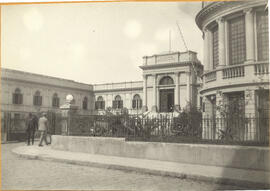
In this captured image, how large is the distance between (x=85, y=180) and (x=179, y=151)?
3291 millimetres

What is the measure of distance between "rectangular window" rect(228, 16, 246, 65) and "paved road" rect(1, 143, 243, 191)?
8823mm

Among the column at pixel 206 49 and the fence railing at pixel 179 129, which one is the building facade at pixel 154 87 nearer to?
the column at pixel 206 49

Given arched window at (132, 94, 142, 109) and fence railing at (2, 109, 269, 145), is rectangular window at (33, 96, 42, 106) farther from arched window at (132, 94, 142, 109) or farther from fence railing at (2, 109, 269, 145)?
fence railing at (2, 109, 269, 145)

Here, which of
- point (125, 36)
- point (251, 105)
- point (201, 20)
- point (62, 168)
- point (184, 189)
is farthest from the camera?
point (201, 20)

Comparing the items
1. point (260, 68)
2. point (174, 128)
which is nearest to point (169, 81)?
point (260, 68)

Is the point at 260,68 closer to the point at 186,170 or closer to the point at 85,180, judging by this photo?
the point at 186,170

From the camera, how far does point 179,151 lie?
9.25 m

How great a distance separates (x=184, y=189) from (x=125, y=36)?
526 cm

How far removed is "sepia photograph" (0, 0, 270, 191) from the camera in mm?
7555

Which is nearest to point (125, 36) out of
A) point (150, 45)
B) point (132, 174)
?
point (150, 45)

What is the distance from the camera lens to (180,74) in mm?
37188

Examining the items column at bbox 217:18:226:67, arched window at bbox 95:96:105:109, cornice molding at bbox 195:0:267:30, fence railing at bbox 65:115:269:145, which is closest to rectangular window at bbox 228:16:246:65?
column at bbox 217:18:226:67

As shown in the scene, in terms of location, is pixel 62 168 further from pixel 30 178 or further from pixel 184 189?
pixel 184 189

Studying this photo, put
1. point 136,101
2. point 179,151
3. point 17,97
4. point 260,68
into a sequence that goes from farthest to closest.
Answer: point 136,101 → point 17,97 → point 260,68 → point 179,151
